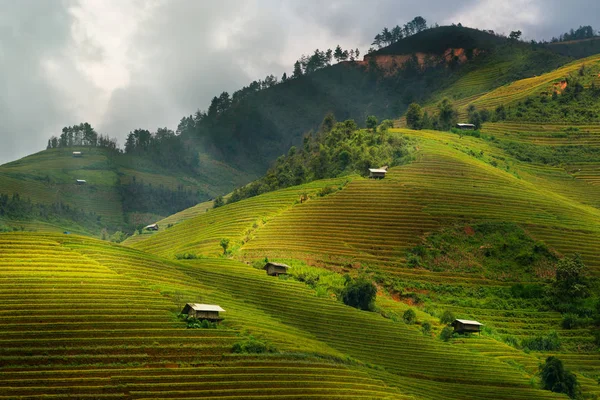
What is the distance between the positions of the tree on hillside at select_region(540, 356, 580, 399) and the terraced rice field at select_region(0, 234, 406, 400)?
63.3ft

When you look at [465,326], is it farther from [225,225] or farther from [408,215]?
[225,225]

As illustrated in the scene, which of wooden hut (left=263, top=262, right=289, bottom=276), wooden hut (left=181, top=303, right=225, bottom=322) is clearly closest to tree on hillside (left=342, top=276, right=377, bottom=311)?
wooden hut (left=263, top=262, right=289, bottom=276)

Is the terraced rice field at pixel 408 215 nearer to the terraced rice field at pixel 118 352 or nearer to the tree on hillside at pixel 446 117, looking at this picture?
the terraced rice field at pixel 118 352

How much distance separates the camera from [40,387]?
154ft

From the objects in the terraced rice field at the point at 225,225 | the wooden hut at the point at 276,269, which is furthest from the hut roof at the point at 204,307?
the terraced rice field at the point at 225,225

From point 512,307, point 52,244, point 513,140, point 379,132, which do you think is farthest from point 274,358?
point 513,140

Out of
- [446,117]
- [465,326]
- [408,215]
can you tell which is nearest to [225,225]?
[408,215]

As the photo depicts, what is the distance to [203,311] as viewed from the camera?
2400 inches

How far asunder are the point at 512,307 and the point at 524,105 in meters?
95.0

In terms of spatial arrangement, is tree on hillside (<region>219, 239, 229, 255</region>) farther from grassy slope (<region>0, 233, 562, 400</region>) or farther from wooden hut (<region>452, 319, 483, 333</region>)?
wooden hut (<region>452, 319, 483, 333</region>)

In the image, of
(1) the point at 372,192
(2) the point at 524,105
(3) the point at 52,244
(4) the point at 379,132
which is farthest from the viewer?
(2) the point at 524,105

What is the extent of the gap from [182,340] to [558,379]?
35047 mm

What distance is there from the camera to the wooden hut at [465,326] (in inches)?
3179

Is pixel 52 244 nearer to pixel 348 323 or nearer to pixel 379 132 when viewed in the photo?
pixel 348 323
